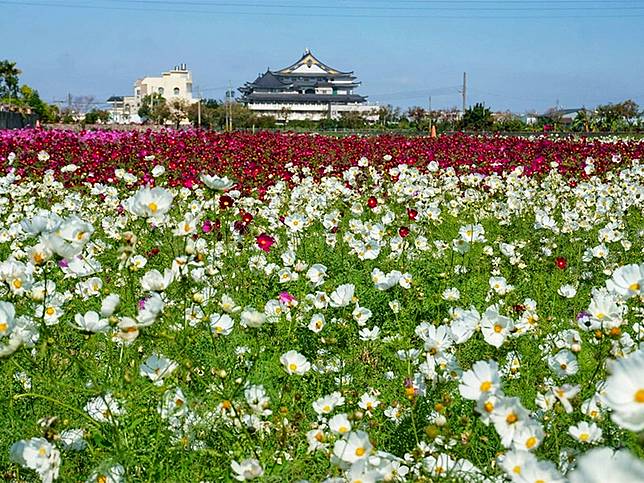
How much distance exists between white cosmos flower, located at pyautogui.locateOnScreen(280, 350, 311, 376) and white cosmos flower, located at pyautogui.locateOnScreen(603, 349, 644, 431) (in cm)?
95

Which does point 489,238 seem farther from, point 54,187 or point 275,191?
point 54,187

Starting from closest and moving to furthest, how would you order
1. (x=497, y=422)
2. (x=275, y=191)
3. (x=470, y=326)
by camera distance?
(x=497, y=422) < (x=470, y=326) < (x=275, y=191)

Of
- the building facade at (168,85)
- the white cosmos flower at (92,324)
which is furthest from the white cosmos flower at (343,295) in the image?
the building facade at (168,85)

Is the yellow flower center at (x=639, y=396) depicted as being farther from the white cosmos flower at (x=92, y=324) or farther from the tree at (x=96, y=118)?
the tree at (x=96, y=118)

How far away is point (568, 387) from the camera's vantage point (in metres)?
1.39

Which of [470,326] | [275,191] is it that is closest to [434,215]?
[275,191]

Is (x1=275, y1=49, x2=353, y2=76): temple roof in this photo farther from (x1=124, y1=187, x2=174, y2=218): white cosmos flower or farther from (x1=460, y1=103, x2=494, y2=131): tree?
(x1=124, y1=187, x2=174, y2=218): white cosmos flower

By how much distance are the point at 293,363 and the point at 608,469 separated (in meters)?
1.06

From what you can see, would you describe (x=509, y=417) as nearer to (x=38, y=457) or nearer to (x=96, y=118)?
(x=38, y=457)

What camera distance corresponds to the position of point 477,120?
2756cm

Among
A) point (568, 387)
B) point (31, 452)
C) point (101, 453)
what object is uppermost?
point (568, 387)

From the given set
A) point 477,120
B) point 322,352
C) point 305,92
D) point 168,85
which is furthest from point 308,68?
point 322,352

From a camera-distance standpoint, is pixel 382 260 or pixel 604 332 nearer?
pixel 604 332

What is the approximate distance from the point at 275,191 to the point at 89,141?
18.6ft
